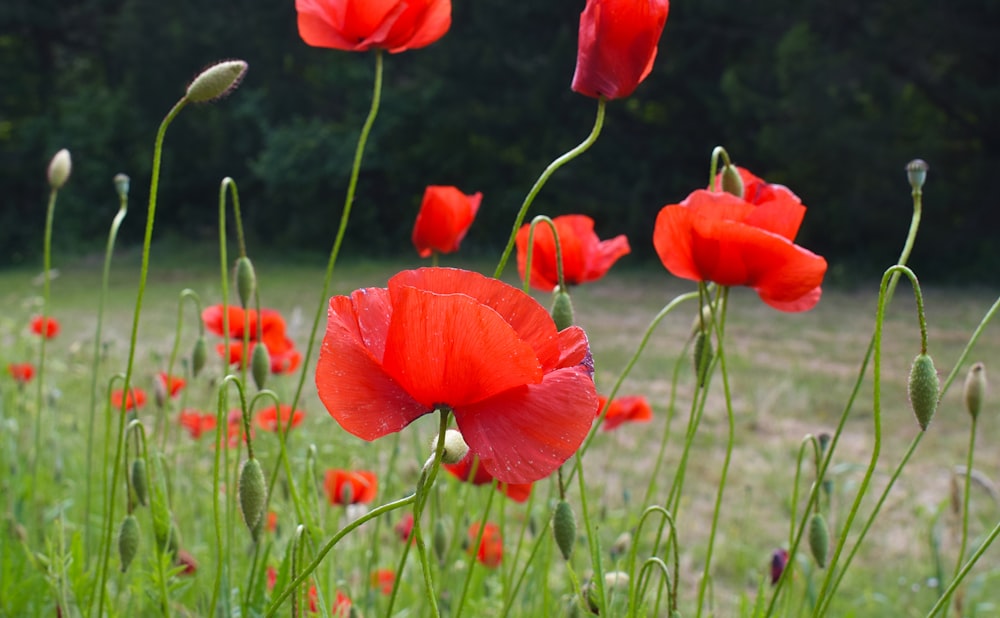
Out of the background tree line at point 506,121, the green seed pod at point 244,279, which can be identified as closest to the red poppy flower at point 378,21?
the green seed pod at point 244,279

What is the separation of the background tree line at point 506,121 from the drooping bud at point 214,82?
7.87 metres

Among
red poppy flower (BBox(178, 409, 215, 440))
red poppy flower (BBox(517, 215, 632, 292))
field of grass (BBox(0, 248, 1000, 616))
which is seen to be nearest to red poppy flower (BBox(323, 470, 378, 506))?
field of grass (BBox(0, 248, 1000, 616))

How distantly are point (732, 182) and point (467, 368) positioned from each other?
0.35 metres

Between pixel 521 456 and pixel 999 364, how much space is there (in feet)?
16.4

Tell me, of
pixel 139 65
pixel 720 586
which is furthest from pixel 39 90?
pixel 720 586

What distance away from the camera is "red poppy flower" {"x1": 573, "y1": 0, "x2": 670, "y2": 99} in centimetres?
59

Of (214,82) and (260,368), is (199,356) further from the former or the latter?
(214,82)

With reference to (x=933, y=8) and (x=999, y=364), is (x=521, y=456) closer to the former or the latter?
(x=999, y=364)

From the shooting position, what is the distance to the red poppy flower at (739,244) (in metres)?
0.62

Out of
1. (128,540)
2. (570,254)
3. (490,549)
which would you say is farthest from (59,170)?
(490,549)

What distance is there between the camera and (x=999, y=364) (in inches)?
190

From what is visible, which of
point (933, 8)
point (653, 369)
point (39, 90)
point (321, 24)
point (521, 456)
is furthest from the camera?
point (39, 90)

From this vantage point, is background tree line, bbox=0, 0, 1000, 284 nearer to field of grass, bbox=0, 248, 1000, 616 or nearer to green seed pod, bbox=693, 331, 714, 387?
field of grass, bbox=0, 248, 1000, 616

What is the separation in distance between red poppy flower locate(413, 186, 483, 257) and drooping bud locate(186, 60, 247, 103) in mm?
506
